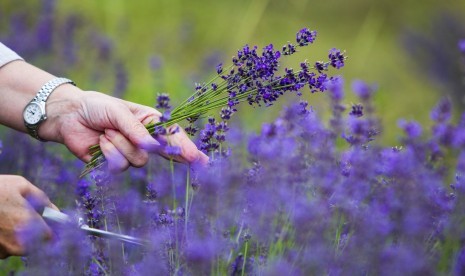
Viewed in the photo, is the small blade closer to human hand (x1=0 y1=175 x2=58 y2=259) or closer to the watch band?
human hand (x1=0 y1=175 x2=58 y2=259)

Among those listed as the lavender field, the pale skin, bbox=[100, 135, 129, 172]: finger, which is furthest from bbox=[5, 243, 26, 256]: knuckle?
bbox=[100, 135, 129, 172]: finger

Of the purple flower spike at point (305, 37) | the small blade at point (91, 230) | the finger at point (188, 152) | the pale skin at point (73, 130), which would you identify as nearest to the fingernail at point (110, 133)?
the pale skin at point (73, 130)

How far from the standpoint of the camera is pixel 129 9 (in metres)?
7.29

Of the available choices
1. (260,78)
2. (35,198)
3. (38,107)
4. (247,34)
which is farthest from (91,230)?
(247,34)

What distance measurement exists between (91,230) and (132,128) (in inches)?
14.2

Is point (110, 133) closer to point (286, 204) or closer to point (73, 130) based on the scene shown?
point (73, 130)

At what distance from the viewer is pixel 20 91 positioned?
7.66 ft

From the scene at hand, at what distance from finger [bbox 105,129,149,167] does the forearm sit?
1.05ft

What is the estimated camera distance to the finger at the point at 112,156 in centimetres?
188

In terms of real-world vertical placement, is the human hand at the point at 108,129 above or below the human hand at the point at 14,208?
above

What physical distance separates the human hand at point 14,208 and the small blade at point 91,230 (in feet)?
0.14

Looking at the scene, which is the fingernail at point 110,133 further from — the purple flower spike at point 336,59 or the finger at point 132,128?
the purple flower spike at point 336,59

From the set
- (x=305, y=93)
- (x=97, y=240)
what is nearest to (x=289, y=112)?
(x=97, y=240)

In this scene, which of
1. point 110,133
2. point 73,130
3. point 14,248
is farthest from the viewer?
point 73,130
